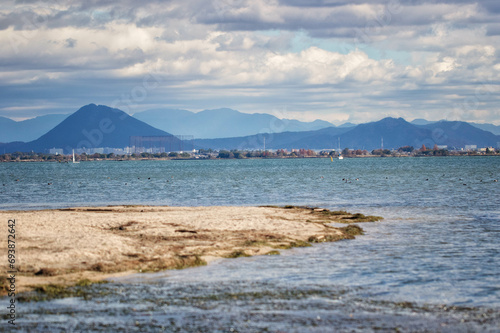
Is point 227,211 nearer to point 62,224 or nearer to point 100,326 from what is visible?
point 62,224

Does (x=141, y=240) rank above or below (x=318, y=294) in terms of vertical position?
above

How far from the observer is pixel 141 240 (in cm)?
3088

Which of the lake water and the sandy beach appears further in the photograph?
the sandy beach

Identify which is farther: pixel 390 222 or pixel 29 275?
pixel 390 222

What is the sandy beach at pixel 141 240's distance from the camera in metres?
25.1

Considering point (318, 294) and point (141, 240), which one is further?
point (141, 240)

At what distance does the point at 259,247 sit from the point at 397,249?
701 centimetres

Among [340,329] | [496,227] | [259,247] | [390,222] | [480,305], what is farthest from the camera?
[390,222]

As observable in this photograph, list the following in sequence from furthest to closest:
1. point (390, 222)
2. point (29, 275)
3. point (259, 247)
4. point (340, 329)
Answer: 1. point (390, 222)
2. point (259, 247)
3. point (29, 275)
4. point (340, 329)

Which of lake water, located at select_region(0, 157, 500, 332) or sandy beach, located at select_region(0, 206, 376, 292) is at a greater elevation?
sandy beach, located at select_region(0, 206, 376, 292)

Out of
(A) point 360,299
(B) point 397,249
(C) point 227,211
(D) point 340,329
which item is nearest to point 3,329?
(D) point 340,329

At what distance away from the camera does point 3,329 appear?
17906 millimetres

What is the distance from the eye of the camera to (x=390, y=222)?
4372 centimetres

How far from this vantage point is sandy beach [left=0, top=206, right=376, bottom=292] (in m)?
25.1
